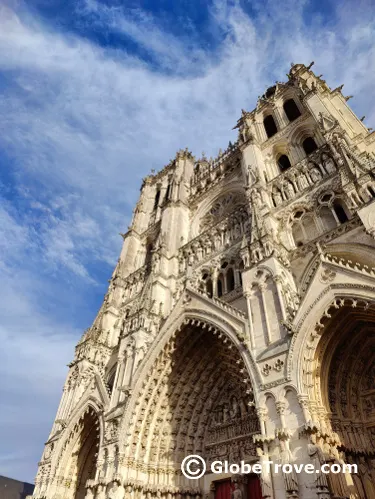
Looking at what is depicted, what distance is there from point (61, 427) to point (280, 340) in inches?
411

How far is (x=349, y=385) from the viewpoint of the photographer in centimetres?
889

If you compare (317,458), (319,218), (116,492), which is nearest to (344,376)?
(317,458)

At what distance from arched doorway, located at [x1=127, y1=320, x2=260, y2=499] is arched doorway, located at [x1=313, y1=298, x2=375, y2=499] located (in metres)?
2.65

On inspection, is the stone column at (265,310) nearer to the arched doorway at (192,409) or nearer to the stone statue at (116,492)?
the arched doorway at (192,409)

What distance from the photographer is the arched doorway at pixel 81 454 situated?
1319 centimetres

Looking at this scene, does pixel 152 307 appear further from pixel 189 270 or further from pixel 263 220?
pixel 263 220

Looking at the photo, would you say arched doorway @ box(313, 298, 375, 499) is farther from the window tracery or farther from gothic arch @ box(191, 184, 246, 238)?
gothic arch @ box(191, 184, 246, 238)

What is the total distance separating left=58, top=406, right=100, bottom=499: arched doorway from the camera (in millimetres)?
13188

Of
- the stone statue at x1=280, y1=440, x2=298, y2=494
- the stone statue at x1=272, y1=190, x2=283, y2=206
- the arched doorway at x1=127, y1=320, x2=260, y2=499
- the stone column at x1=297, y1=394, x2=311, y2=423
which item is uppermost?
the stone statue at x1=272, y1=190, x2=283, y2=206

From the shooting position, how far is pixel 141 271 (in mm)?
20438

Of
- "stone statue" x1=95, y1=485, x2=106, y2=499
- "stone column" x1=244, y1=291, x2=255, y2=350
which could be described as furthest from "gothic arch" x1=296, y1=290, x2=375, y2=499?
"stone statue" x1=95, y1=485, x2=106, y2=499

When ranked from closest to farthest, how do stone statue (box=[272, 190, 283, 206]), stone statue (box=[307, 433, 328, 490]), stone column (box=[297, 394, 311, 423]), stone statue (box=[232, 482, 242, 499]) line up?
stone statue (box=[307, 433, 328, 490]) → stone column (box=[297, 394, 311, 423]) → stone statue (box=[232, 482, 242, 499]) → stone statue (box=[272, 190, 283, 206])

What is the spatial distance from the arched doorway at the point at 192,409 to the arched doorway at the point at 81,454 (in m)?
2.71

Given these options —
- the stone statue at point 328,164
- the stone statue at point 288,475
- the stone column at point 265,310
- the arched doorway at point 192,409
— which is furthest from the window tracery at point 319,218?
the stone statue at point 288,475
